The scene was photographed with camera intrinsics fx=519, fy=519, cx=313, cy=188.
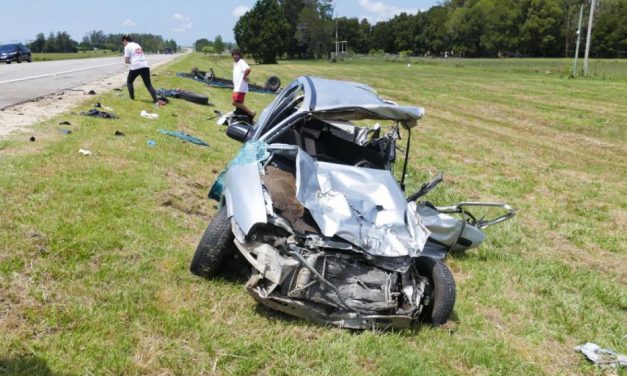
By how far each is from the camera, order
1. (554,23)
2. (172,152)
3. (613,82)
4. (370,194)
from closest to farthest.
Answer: (370,194), (172,152), (613,82), (554,23)

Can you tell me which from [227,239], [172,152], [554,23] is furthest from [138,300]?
[554,23]

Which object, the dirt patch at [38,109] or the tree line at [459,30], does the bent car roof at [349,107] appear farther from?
the tree line at [459,30]

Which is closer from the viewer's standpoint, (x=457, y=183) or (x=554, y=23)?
(x=457, y=183)

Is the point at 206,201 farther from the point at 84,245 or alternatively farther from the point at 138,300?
the point at 138,300

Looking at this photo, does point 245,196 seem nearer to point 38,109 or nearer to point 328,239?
point 328,239

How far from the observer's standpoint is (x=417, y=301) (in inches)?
141

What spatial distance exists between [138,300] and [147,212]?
1802mm

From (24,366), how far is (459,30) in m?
106

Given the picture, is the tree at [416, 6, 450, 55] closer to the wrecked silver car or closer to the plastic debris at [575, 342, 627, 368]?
the wrecked silver car

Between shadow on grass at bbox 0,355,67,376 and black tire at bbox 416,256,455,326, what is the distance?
248 centimetres

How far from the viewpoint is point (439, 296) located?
147 inches

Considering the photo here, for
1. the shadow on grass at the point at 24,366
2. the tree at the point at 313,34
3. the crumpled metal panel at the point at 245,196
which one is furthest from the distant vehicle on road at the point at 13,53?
the tree at the point at 313,34

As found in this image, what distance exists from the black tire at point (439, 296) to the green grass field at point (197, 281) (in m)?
0.12

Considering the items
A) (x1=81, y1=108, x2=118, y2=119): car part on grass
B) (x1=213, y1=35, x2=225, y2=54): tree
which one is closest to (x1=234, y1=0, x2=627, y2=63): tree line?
(x1=213, y1=35, x2=225, y2=54): tree
